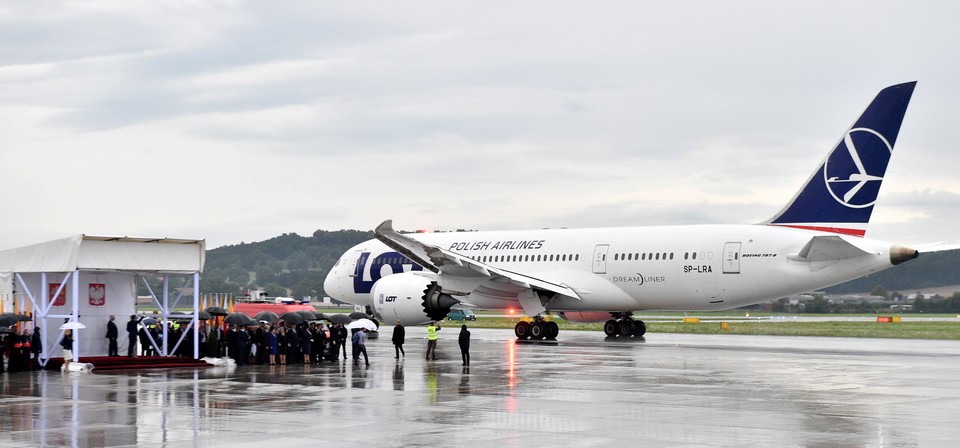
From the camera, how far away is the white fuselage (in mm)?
35438

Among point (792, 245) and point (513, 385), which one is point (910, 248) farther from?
point (513, 385)

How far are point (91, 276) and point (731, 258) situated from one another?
64.4 ft

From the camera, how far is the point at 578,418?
16281 millimetres

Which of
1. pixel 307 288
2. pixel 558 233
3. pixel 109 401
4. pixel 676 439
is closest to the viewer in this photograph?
pixel 676 439

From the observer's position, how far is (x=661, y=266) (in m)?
38.1

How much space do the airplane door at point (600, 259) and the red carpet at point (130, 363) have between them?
16.1 metres

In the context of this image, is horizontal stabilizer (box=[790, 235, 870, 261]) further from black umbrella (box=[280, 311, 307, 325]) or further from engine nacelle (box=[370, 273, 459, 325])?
black umbrella (box=[280, 311, 307, 325])

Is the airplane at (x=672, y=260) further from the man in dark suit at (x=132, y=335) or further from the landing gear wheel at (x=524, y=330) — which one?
the man in dark suit at (x=132, y=335)

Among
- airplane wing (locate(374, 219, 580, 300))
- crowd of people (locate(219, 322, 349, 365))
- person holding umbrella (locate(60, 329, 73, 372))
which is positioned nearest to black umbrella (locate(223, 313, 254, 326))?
crowd of people (locate(219, 322, 349, 365))

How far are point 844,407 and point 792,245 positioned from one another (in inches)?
734

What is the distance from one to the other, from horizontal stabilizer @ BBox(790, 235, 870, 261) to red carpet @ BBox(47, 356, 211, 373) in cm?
1809

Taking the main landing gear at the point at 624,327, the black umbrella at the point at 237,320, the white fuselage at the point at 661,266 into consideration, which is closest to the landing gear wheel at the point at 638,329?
the main landing gear at the point at 624,327

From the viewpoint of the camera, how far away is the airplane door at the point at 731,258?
36.6 meters

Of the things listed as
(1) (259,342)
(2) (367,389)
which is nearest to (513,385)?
(2) (367,389)
